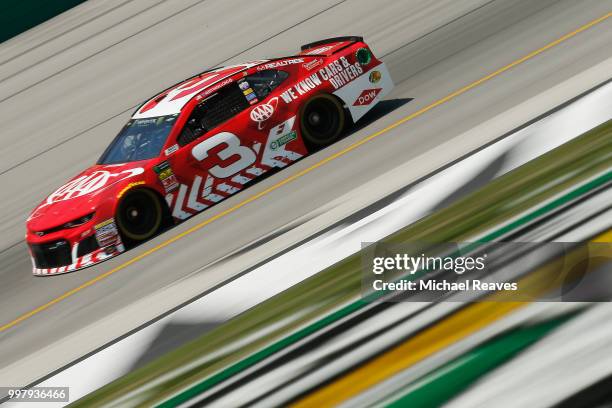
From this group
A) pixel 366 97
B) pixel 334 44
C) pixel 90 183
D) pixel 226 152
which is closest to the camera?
pixel 90 183

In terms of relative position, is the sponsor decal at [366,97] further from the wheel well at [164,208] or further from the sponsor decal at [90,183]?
the sponsor decal at [90,183]

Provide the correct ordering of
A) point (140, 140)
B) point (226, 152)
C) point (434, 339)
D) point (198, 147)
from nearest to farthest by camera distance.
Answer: point (434, 339) < point (198, 147) < point (226, 152) < point (140, 140)

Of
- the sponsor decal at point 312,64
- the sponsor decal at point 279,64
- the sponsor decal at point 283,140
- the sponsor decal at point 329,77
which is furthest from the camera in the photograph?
the sponsor decal at point 312,64

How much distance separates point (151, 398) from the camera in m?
4.54

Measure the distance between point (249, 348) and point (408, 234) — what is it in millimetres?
1346

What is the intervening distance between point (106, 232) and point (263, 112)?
224 centimetres

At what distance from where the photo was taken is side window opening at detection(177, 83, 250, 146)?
10.1 meters

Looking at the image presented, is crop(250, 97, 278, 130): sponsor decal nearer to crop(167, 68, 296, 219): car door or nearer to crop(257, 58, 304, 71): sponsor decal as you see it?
crop(167, 68, 296, 219): car door

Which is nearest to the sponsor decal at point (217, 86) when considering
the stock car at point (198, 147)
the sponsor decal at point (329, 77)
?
the stock car at point (198, 147)

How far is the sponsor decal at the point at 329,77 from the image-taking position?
1066 cm

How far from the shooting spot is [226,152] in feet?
33.1

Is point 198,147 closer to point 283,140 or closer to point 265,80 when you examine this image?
point 283,140

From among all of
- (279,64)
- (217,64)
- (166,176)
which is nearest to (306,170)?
(279,64)

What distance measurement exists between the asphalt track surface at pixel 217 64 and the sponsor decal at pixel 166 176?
46 centimetres
